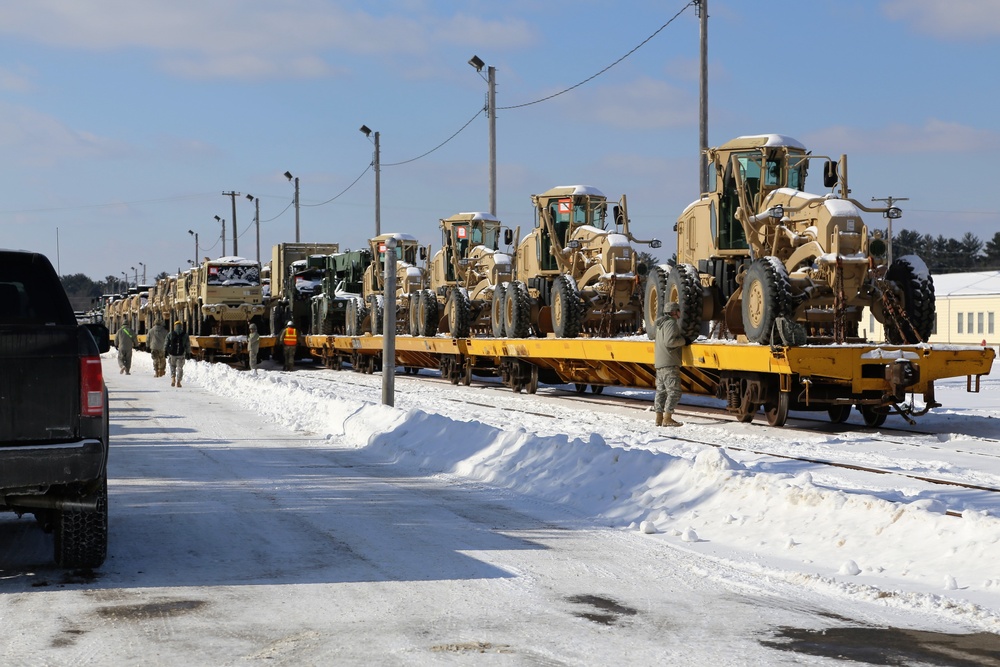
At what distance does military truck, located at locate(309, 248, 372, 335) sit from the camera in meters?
40.6

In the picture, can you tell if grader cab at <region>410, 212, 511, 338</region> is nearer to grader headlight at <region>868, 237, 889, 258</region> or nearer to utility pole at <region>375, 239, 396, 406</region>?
utility pole at <region>375, 239, 396, 406</region>

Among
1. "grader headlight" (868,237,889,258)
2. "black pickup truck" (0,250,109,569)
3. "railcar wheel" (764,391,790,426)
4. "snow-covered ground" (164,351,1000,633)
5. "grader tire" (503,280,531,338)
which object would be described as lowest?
"snow-covered ground" (164,351,1000,633)

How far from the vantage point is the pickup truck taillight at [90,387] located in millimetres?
6727

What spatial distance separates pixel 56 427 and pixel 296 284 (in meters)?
38.8

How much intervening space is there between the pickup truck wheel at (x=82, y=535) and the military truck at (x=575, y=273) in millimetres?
16083

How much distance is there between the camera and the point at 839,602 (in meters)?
6.49

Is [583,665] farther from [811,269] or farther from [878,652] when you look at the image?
[811,269]

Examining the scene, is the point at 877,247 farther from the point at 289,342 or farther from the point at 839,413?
the point at 289,342

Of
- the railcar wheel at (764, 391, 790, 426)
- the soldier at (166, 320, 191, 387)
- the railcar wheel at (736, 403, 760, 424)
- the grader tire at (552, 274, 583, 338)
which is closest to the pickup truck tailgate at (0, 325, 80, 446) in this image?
the railcar wheel at (764, 391, 790, 426)

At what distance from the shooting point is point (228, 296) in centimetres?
4625

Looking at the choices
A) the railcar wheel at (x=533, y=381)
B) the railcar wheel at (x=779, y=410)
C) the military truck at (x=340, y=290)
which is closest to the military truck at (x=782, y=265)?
the railcar wheel at (x=779, y=410)

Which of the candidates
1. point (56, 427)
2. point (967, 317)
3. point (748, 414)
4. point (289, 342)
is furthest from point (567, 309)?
point (967, 317)

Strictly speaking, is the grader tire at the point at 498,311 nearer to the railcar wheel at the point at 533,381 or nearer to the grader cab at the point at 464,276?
the railcar wheel at the point at 533,381

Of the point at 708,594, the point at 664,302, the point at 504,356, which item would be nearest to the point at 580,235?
the point at 504,356
